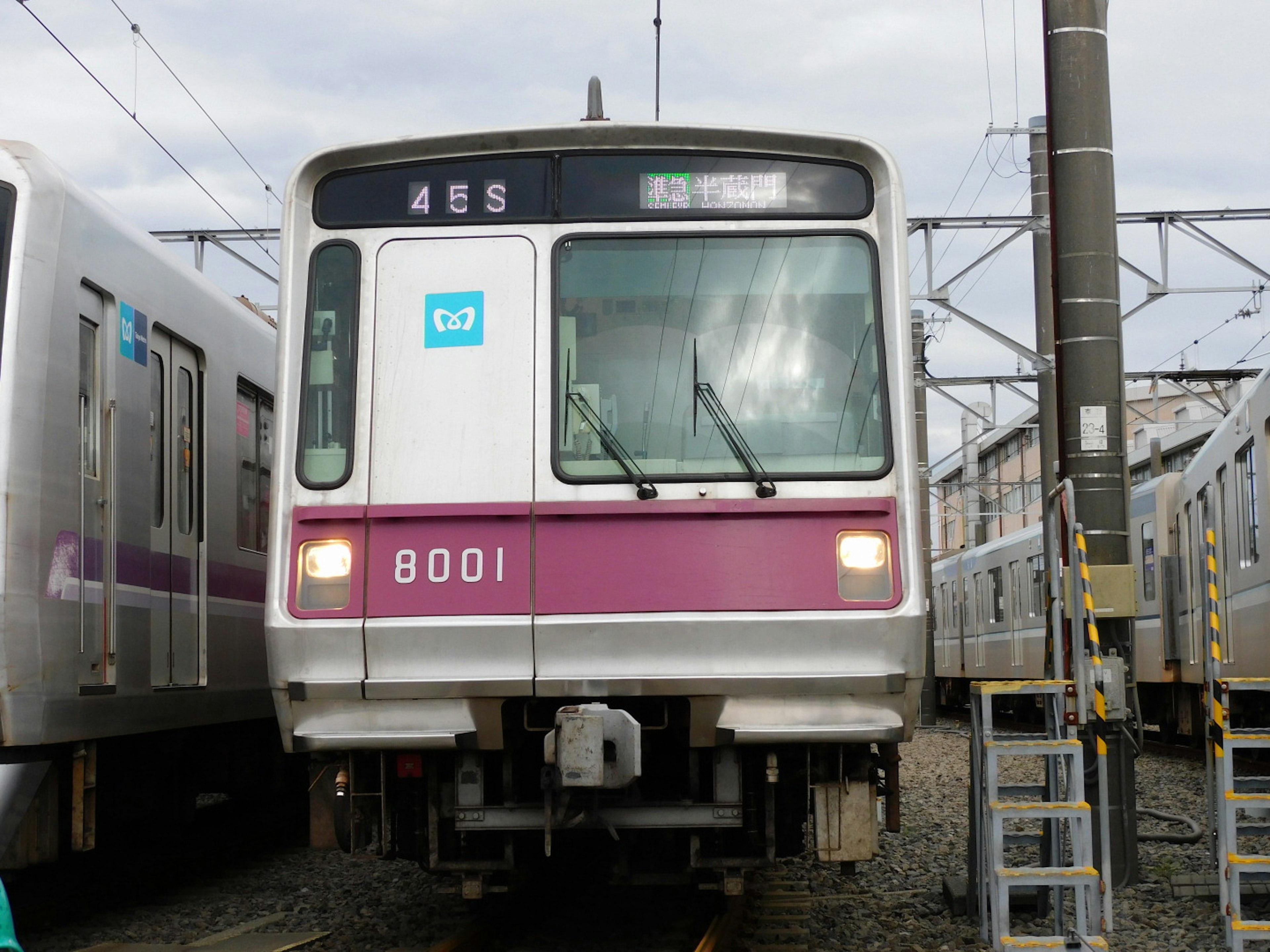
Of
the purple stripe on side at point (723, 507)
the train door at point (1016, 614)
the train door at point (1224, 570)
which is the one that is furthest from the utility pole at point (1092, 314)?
the train door at point (1016, 614)

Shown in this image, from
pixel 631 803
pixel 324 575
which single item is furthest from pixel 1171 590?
pixel 324 575

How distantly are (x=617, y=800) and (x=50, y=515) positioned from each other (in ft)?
7.98

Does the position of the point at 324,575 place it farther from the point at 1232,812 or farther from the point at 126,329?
the point at 1232,812

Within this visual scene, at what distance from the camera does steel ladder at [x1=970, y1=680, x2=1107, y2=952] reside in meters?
5.64

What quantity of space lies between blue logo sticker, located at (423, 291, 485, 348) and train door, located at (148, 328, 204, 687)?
2230 millimetres

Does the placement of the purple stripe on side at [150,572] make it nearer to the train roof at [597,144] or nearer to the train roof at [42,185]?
the train roof at [42,185]

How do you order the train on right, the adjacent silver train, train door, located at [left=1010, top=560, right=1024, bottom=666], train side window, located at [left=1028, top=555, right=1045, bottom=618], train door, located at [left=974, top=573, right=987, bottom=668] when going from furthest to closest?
1. train door, located at [left=974, top=573, right=987, bottom=668]
2. train door, located at [left=1010, top=560, right=1024, bottom=666]
3. train side window, located at [left=1028, top=555, right=1045, bottom=618]
4. the train on right
5. the adjacent silver train

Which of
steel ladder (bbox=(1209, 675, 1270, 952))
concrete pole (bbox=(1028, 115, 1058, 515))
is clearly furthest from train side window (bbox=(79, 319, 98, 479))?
concrete pole (bbox=(1028, 115, 1058, 515))

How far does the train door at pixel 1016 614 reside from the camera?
73.7 feet

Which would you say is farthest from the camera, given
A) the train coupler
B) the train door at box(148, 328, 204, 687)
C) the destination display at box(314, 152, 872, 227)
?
the train door at box(148, 328, 204, 687)

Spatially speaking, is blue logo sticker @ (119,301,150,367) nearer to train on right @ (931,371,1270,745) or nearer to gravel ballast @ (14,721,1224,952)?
gravel ballast @ (14,721,1224,952)

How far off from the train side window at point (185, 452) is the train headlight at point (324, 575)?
239 cm

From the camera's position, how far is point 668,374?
207 inches

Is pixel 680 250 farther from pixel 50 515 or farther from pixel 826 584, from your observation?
pixel 50 515
